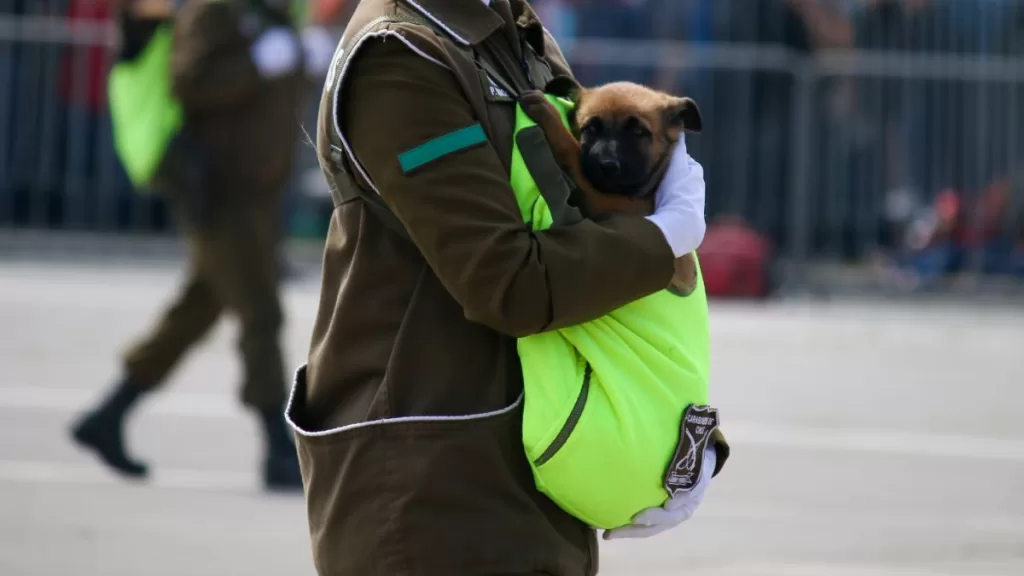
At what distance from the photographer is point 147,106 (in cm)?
677

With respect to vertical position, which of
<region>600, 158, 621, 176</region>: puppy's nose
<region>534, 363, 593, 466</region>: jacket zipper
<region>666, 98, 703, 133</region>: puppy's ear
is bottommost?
<region>534, 363, 593, 466</region>: jacket zipper

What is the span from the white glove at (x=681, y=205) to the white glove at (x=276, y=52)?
13.3 feet

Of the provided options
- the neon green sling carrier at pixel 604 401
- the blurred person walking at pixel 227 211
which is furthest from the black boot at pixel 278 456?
the neon green sling carrier at pixel 604 401

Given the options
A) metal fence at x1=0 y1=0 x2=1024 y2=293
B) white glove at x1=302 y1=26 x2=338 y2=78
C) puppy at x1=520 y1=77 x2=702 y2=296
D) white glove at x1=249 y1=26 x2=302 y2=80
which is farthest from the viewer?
metal fence at x1=0 y1=0 x2=1024 y2=293

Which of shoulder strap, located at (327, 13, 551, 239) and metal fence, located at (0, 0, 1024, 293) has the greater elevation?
shoulder strap, located at (327, 13, 551, 239)

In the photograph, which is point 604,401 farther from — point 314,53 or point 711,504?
point 314,53

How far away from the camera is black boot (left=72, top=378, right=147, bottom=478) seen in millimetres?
6531

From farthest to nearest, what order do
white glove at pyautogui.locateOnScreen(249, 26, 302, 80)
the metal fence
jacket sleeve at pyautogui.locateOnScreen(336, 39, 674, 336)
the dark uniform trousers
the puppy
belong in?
the metal fence, white glove at pyautogui.locateOnScreen(249, 26, 302, 80), the dark uniform trousers, the puppy, jacket sleeve at pyautogui.locateOnScreen(336, 39, 674, 336)

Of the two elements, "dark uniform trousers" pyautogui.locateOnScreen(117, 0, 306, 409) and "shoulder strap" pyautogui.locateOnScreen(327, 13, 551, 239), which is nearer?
"shoulder strap" pyautogui.locateOnScreen(327, 13, 551, 239)

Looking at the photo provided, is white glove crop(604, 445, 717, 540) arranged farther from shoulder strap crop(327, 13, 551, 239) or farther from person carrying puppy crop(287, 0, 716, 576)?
shoulder strap crop(327, 13, 551, 239)

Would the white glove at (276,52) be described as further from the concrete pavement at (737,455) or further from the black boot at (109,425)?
the concrete pavement at (737,455)

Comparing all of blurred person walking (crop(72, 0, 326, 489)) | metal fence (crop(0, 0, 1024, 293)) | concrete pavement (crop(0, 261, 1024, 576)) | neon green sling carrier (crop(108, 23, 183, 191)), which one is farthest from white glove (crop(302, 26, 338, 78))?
metal fence (crop(0, 0, 1024, 293))

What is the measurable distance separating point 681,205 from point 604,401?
0.38 metres

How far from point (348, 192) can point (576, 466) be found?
0.58m
